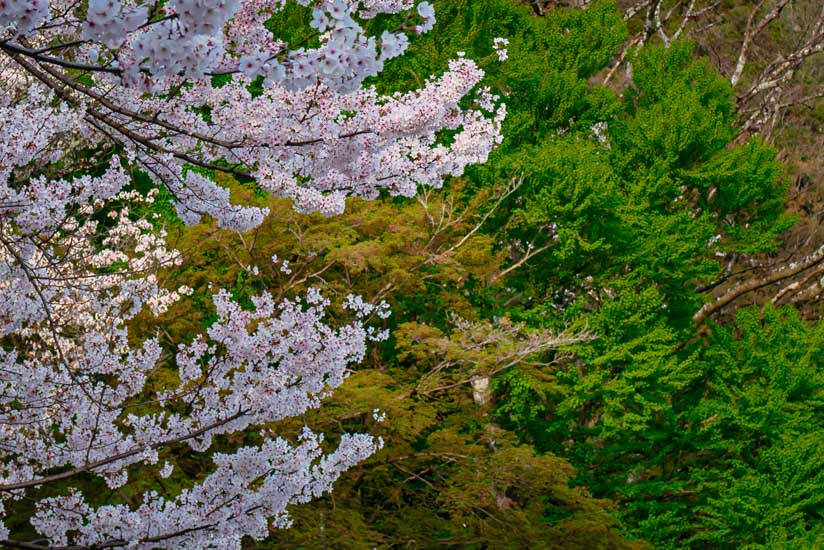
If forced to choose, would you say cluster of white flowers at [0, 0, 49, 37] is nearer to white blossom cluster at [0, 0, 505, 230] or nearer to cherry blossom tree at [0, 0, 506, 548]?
white blossom cluster at [0, 0, 505, 230]

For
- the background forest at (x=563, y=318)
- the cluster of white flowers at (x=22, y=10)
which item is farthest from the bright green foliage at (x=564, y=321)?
the cluster of white flowers at (x=22, y=10)

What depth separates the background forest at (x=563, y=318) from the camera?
1209 cm

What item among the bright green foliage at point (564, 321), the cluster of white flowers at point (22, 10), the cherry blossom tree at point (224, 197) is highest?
the cluster of white flowers at point (22, 10)

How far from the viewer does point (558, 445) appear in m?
15.6

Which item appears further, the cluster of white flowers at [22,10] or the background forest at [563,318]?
the background forest at [563,318]

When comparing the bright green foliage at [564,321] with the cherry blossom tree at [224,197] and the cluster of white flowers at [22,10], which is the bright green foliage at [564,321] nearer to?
the cherry blossom tree at [224,197]

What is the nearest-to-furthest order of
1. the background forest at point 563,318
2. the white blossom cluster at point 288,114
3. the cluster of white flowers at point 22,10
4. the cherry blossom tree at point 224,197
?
the cluster of white flowers at point 22,10
the white blossom cluster at point 288,114
the cherry blossom tree at point 224,197
the background forest at point 563,318

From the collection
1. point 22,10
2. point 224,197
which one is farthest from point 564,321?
point 22,10

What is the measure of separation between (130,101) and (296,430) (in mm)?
6355

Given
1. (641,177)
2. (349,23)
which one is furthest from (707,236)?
(349,23)

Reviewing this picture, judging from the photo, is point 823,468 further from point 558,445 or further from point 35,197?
point 35,197

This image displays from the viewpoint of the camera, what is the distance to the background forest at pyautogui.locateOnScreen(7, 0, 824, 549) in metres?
12.1

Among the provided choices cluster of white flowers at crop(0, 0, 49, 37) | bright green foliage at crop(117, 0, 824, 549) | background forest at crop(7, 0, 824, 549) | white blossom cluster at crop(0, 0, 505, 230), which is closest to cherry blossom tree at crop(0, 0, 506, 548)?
white blossom cluster at crop(0, 0, 505, 230)

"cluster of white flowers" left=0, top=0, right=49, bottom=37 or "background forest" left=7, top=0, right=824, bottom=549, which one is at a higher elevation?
"cluster of white flowers" left=0, top=0, right=49, bottom=37
